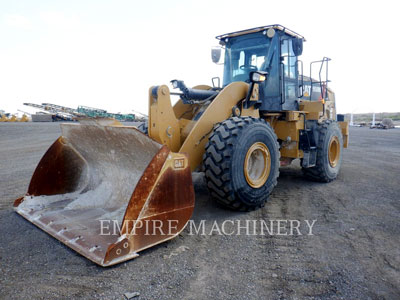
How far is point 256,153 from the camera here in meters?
4.63

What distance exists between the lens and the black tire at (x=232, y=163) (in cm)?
389

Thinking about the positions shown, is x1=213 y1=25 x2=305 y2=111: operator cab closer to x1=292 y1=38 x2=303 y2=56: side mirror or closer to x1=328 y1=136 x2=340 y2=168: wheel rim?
x1=292 y1=38 x2=303 y2=56: side mirror

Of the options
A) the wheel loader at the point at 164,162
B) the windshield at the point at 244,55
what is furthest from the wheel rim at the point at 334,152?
the windshield at the point at 244,55

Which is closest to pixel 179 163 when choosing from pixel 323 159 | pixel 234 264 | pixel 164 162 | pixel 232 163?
pixel 164 162

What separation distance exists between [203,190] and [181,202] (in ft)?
6.96

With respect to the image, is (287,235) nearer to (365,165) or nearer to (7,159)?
(365,165)

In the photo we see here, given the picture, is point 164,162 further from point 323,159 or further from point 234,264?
point 323,159

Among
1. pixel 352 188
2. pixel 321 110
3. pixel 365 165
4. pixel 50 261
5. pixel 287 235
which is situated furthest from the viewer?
pixel 365 165

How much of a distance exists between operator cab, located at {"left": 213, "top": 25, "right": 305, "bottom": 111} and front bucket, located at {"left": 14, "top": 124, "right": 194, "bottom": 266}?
244 cm

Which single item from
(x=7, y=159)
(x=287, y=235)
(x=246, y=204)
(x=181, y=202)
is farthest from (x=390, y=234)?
(x=7, y=159)

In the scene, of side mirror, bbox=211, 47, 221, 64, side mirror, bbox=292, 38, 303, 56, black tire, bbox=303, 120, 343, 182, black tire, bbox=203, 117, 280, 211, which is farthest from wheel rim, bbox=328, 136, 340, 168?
black tire, bbox=203, 117, 280, 211

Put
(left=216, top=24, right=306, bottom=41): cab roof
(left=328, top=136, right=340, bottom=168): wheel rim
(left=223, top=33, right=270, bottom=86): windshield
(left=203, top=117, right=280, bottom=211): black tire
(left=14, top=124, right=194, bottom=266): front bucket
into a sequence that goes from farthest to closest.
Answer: (left=328, top=136, right=340, bottom=168): wheel rim
(left=223, top=33, right=270, bottom=86): windshield
(left=216, top=24, right=306, bottom=41): cab roof
(left=203, top=117, right=280, bottom=211): black tire
(left=14, top=124, right=194, bottom=266): front bucket

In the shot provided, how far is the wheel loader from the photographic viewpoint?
3152mm

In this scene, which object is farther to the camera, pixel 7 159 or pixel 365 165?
pixel 7 159
